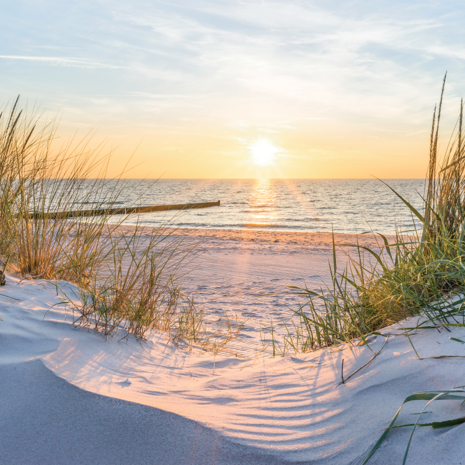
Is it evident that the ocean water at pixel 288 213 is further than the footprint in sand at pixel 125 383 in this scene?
Yes

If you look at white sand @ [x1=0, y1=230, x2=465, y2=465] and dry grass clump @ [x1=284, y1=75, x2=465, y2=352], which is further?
dry grass clump @ [x1=284, y1=75, x2=465, y2=352]

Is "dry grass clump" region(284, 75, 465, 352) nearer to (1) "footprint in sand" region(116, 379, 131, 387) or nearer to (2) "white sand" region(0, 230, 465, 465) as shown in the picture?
(2) "white sand" region(0, 230, 465, 465)

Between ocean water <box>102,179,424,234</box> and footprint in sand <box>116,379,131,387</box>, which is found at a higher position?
ocean water <box>102,179,424,234</box>

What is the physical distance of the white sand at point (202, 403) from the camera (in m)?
1.23

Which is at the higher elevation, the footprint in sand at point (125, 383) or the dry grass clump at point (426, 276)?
the dry grass clump at point (426, 276)

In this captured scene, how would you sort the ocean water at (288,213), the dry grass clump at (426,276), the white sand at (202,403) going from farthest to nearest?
the ocean water at (288,213) < the dry grass clump at (426,276) < the white sand at (202,403)

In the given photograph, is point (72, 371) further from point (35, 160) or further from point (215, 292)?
point (215, 292)

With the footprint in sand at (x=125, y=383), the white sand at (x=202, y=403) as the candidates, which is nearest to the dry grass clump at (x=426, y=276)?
the white sand at (x=202, y=403)

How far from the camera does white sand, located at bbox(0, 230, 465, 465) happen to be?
48.4 inches

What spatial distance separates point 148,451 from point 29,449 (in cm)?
40

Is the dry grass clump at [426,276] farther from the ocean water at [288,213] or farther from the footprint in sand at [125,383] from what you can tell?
the footprint in sand at [125,383]

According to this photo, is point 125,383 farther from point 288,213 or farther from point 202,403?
point 288,213

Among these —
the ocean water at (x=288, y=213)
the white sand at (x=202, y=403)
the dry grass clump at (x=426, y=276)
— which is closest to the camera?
the white sand at (x=202, y=403)

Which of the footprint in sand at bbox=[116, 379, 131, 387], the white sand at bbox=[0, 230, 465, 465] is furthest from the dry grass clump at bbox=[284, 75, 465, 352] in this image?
the footprint in sand at bbox=[116, 379, 131, 387]
